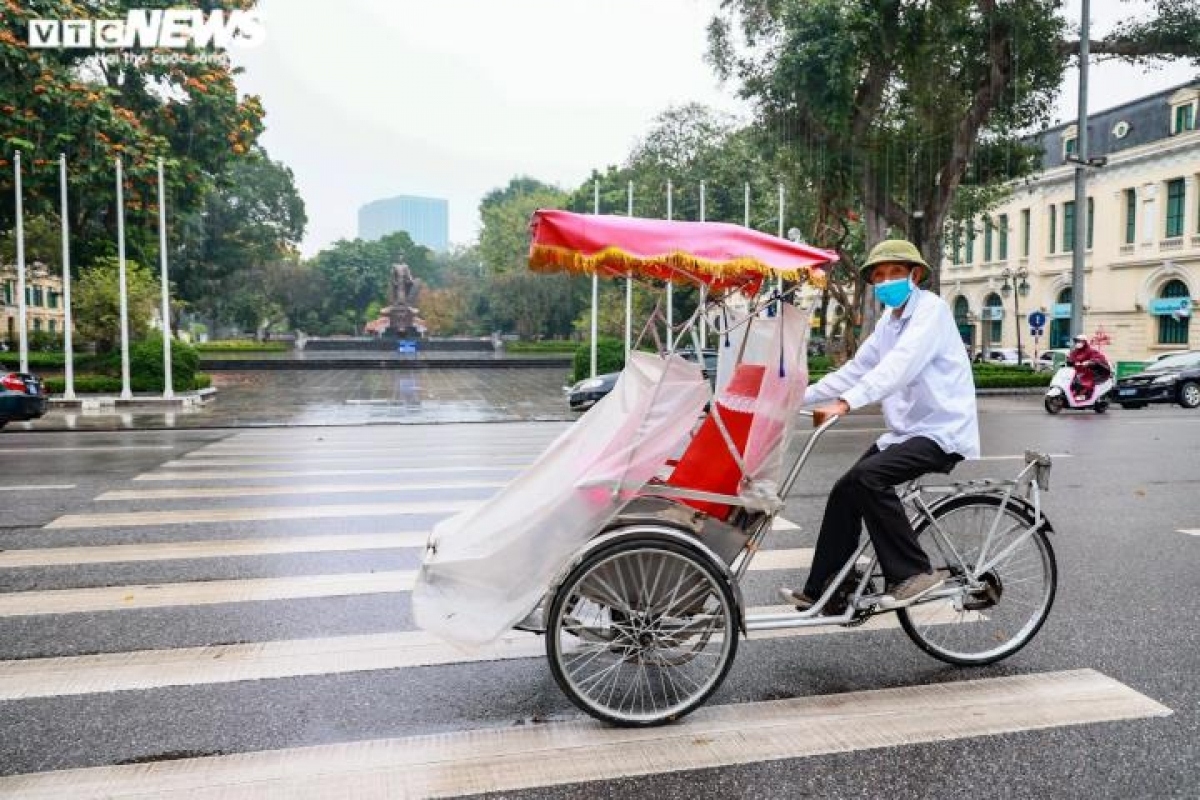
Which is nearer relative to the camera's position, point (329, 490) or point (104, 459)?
point (329, 490)

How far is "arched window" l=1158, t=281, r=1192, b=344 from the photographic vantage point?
39188mm

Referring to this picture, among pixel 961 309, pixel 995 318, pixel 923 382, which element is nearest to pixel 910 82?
pixel 923 382

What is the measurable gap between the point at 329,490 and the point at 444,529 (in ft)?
17.4

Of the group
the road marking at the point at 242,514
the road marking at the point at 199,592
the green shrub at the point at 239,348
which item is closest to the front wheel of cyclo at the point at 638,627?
the road marking at the point at 199,592

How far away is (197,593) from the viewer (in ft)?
17.3

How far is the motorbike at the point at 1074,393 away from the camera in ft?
59.3

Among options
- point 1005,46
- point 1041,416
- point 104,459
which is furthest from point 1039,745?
point 1005,46

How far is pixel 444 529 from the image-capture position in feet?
12.7

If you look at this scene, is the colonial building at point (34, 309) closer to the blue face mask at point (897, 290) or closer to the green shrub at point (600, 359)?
the green shrub at point (600, 359)

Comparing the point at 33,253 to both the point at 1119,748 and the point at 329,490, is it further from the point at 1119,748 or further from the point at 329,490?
the point at 1119,748

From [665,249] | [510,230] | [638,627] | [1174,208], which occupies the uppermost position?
[510,230]

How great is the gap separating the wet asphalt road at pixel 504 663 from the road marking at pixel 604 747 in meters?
0.07

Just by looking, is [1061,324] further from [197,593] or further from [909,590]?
[197,593]

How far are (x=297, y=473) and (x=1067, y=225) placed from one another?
1804 inches
